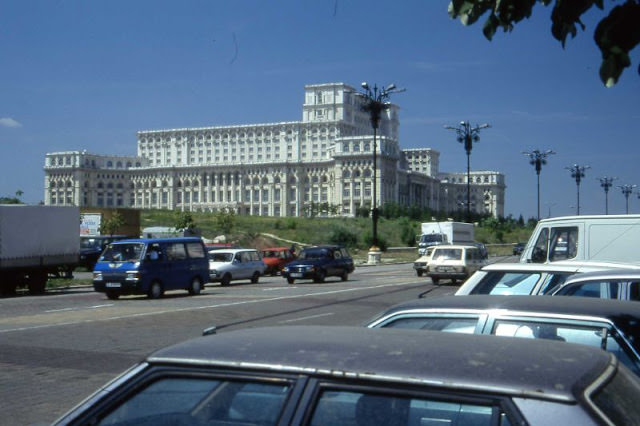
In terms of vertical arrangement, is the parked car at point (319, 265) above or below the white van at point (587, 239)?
below

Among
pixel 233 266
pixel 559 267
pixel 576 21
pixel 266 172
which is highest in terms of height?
pixel 266 172

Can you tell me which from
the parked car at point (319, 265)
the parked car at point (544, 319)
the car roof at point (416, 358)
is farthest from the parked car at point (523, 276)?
the parked car at point (319, 265)

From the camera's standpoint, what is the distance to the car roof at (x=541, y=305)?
4.94m

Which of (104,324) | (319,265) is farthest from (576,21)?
(319,265)

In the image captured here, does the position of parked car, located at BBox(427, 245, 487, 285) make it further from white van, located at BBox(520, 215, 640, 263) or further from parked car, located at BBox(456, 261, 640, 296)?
parked car, located at BBox(456, 261, 640, 296)

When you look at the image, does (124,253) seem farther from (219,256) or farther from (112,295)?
(219,256)

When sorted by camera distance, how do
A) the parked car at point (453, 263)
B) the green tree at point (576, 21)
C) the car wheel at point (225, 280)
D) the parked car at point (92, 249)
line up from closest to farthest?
the green tree at point (576, 21)
the parked car at point (453, 263)
the car wheel at point (225, 280)
the parked car at point (92, 249)

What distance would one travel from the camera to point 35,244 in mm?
27391

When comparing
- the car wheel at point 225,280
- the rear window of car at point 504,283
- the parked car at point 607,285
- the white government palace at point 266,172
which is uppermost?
the white government palace at point 266,172

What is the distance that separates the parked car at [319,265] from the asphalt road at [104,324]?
144 inches

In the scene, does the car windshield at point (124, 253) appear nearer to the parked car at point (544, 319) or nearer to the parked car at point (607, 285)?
the parked car at point (607, 285)

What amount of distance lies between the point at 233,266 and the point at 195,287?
758 cm

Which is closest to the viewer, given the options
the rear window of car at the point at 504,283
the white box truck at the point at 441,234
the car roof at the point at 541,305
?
the car roof at the point at 541,305

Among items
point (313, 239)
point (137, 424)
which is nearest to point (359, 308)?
point (137, 424)
